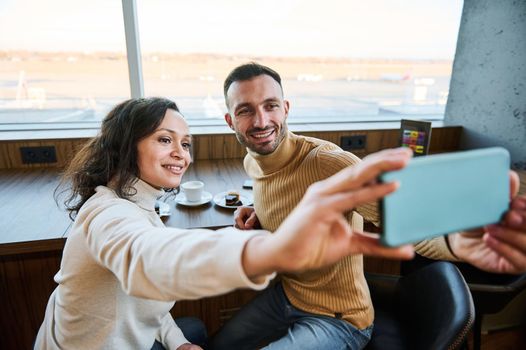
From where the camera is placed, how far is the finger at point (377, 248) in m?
0.46

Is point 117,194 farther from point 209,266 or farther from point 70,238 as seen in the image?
point 209,266

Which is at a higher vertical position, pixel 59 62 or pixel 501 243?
pixel 59 62

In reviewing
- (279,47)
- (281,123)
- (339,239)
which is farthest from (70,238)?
(279,47)

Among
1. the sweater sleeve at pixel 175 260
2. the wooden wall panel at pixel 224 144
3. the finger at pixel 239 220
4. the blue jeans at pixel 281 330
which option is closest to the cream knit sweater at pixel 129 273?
the sweater sleeve at pixel 175 260

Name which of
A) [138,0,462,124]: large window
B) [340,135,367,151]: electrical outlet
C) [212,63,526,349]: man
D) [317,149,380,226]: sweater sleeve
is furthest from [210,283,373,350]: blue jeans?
[138,0,462,124]: large window

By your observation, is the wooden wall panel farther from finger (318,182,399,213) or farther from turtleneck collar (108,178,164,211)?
finger (318,182,399,213)

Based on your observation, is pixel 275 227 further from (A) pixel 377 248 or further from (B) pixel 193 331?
(A) pixel 377 248

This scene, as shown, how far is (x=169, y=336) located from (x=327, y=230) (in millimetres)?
920

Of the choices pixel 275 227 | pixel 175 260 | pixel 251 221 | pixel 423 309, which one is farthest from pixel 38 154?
pixel 423 309

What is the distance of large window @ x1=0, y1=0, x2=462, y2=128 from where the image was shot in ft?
6.73

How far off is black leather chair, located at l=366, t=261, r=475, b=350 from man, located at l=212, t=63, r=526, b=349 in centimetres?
10

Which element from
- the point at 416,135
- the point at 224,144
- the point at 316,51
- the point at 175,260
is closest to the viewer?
the point at 175,260

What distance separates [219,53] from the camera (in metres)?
2.28

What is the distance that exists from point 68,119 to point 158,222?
1.74 m
